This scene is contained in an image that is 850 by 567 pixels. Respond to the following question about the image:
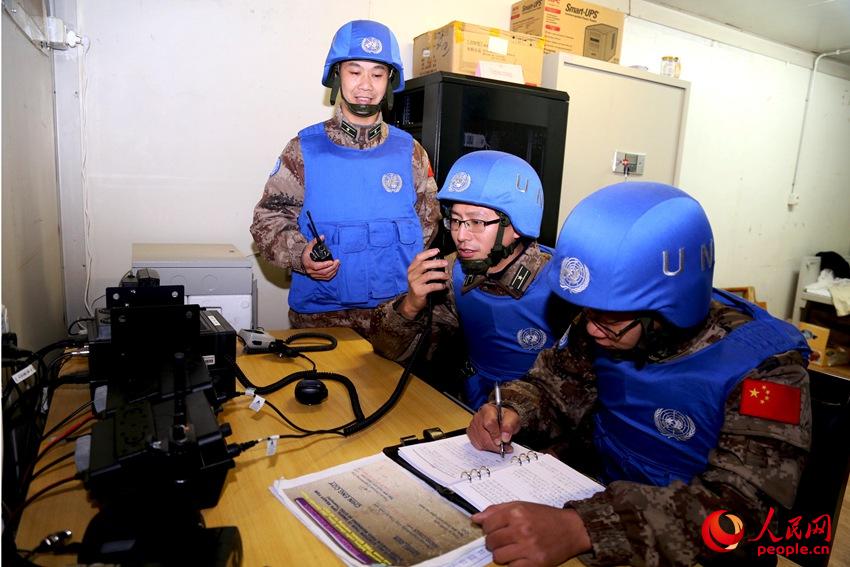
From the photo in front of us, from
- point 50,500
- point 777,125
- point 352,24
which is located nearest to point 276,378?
point 50,500

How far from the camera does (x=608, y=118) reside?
3246 mm

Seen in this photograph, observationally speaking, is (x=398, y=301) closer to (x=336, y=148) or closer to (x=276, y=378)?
(x=276, y=378)

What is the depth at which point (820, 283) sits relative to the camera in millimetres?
5113

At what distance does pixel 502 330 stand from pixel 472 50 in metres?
1.67

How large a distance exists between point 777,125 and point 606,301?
5183mm

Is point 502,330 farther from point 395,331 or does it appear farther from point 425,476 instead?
point 425,476

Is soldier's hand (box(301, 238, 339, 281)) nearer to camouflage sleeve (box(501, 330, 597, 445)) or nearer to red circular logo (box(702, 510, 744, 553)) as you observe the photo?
camouflage sleeve (box(501, 330, 597, 445))

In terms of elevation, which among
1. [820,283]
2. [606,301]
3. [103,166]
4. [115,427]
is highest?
[103,166]

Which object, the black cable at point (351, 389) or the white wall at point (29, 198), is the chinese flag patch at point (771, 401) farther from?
the white wall at point (29, 198)

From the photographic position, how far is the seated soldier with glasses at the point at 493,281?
5.19ft

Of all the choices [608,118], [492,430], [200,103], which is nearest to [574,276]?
[492,430]

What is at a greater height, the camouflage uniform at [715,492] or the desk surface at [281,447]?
the camouflage uniform at [715,492]

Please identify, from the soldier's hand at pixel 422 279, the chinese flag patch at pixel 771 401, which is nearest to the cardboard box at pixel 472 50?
the soldier's hand at pixel 422 279

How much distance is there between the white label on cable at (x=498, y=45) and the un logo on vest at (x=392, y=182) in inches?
40.6
